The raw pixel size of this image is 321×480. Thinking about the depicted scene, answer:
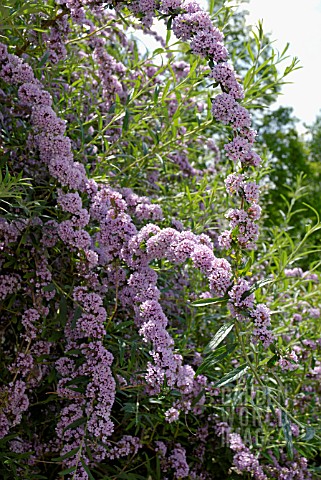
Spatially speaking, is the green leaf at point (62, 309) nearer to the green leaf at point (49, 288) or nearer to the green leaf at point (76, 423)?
the green leaf at point (49, 288)

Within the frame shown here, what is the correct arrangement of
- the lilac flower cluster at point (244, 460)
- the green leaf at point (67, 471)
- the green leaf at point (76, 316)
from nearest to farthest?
the green leaf at point (67, 471) → the green leaf at point (76, 316) → the lilac flower cluster at point (244, 460)

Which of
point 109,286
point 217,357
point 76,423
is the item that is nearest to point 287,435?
point 217,357

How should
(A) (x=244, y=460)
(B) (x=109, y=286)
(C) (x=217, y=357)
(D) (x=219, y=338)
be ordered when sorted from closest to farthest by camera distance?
(D) (x=219, y=338)
(C) (x=217, y=357)
(B) (x=109, y=286)
(A) (x=244, y=460)

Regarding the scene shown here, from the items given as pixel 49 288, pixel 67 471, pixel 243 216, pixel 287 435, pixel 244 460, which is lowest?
pixel 244 460

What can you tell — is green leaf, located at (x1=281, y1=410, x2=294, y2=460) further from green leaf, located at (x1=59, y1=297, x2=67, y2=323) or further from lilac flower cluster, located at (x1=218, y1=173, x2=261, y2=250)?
green leaf, located at (x1=59, y1=297, x2=67, y2=323)

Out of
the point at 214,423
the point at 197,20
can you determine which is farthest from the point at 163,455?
the point at 197,20

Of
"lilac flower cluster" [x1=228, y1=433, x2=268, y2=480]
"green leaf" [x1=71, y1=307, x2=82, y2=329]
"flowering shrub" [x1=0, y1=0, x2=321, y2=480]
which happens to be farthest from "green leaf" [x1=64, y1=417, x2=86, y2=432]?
"lilac flower cluster" [x1=228, y1=433, x2=268, y2=480]

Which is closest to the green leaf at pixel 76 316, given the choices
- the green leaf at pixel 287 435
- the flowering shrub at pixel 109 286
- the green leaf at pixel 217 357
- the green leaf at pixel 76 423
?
the flowering shrub at pixel 109 286

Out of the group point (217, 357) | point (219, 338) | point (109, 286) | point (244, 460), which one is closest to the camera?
point (219, 338)

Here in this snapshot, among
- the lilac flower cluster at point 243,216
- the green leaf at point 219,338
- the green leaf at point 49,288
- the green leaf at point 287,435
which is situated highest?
the lilac flower cluster at point 243,216

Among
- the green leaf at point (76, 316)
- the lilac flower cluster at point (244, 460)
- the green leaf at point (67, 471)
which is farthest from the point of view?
the lilac flower cluster at point (244, 460)

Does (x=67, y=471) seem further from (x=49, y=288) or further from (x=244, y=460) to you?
→ (x=244, y=460)

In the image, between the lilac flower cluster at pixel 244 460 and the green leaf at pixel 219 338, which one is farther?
the lilac flower cluster at pixel 244 460

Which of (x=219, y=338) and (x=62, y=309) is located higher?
(x=219, y=338)
